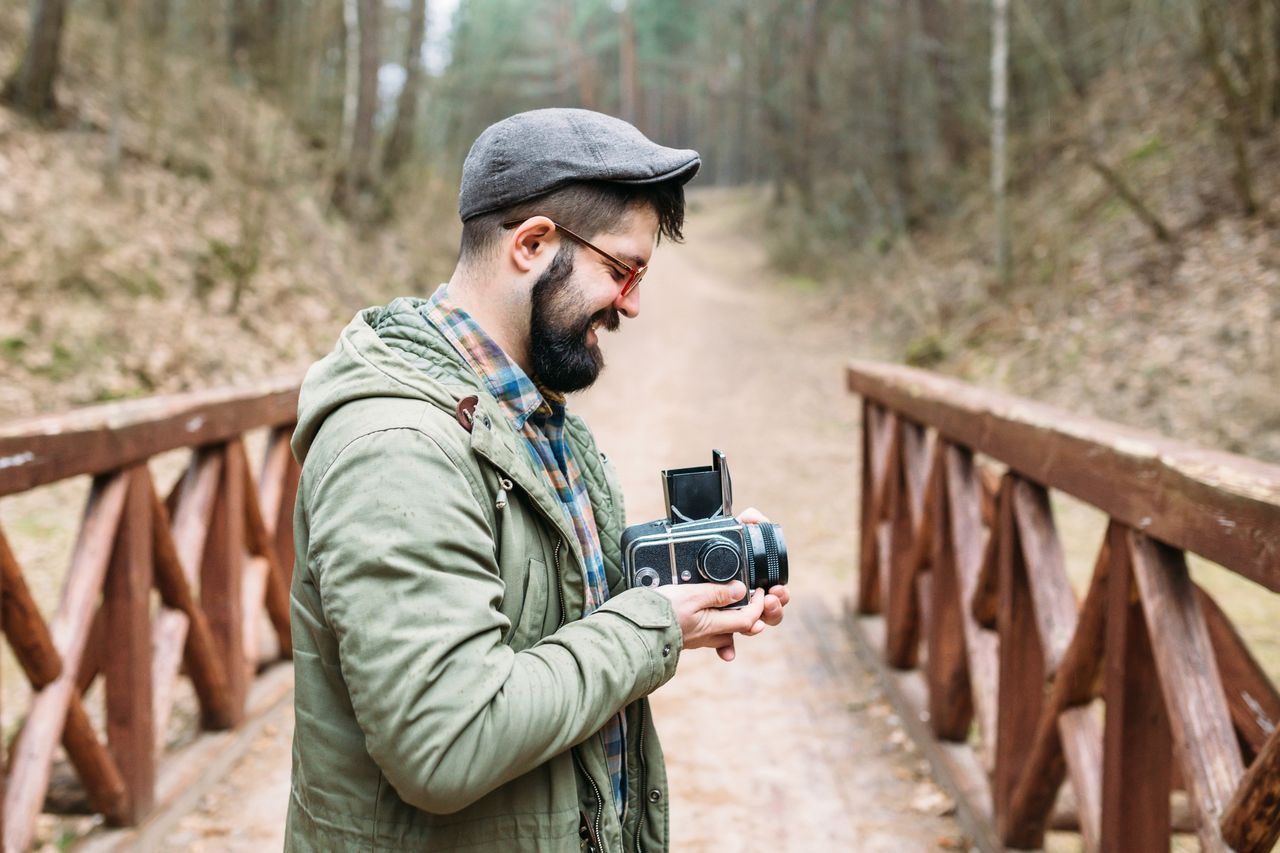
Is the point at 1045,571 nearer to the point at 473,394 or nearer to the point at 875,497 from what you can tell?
the point at 473,394

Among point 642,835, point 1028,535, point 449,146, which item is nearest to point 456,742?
point 642,835

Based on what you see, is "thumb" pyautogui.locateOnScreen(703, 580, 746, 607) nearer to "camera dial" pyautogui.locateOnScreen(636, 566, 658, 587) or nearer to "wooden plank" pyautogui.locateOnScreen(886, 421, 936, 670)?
"camera dial" pyautogui.locateOnScreen(636, 566, 658, 587)

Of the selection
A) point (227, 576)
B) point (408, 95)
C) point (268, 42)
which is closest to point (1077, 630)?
point (227, 576)

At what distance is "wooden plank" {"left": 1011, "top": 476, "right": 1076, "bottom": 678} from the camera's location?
2986 mm

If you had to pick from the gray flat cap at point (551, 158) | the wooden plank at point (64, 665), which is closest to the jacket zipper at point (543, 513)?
the gray flat cap at point (551, 158)

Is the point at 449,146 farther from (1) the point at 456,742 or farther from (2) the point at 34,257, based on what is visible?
(1) the point at 456,742

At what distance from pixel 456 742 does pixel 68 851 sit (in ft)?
9.00

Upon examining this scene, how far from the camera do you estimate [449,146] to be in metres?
22.8

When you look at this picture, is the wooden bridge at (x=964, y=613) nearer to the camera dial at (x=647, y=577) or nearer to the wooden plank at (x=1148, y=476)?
the wooden plank at (x=1148, y=476)

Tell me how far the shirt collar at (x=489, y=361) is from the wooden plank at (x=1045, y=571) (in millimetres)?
1982

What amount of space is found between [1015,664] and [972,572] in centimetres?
61

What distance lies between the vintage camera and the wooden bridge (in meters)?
0.92

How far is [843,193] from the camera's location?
2378cm

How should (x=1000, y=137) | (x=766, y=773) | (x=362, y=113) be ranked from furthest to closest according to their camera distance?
(x=362, y=113), (x=1000, y=137), (x=766, y=773)
